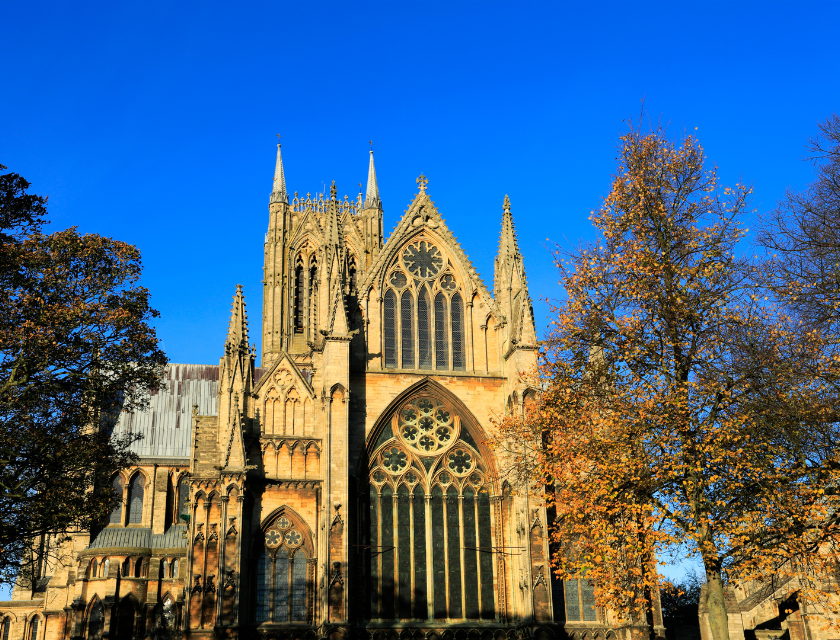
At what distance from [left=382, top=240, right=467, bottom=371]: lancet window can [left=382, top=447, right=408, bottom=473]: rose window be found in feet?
12.7

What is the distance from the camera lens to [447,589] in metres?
35.1

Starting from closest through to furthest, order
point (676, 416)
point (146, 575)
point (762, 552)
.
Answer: point (762, 552) < point (676, 416) < point (146, 575)

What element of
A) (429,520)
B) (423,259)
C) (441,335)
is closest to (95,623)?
(429,520)

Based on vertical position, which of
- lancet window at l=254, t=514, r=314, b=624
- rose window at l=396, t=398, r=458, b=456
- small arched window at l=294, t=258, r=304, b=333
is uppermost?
small arched window at l=294, t=258, r=304, b=333

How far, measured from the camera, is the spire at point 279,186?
63.1 m

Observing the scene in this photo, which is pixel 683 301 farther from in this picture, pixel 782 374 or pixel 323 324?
pixel 323 324

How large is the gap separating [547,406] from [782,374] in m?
7.25

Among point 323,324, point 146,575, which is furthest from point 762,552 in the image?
point 146,575

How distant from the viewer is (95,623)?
4506 cm

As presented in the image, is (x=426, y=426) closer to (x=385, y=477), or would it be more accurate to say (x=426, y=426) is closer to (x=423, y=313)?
(x=385, y=477)

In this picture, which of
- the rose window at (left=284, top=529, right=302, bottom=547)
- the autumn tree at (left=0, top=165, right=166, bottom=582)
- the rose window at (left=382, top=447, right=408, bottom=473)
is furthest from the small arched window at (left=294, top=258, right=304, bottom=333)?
the autumn tree at (left=0, top=165, right=166, bottom=582)

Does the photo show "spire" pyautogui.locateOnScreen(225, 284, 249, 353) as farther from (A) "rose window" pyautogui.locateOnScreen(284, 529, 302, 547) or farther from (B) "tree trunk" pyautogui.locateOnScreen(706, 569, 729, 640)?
(B) "tree trunk" pyautogui.locateOnScreen(706, 569, 729, 640)

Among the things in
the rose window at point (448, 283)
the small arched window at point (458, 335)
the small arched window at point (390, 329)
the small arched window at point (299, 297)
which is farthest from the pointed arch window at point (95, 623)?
the rose window at point (448, 283)

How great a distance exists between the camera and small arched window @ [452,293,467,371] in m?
39.1
